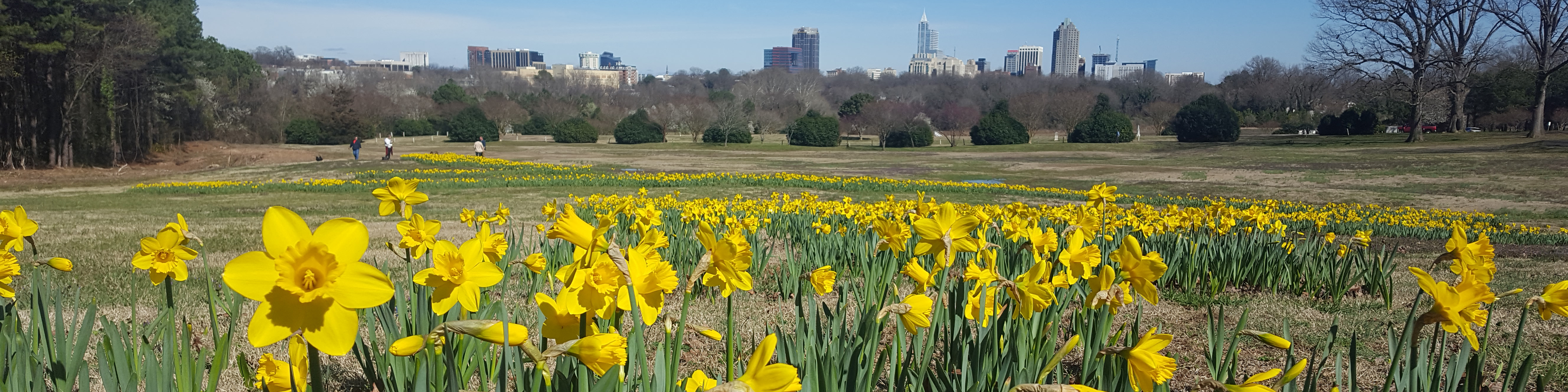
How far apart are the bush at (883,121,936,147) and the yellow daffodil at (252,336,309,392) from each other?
1775 inches

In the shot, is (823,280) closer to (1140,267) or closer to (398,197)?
(1140,267)

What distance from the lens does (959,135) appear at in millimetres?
54781

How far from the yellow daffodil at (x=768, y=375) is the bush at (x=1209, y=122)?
50466 millimetres

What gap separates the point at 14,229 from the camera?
204 cm

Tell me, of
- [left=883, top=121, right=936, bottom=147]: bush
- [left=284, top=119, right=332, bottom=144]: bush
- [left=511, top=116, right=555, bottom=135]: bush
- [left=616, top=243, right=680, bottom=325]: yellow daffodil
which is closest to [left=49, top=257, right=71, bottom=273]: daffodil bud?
[left=616, top=243, right=680, bottom=325]: yellow daffodil

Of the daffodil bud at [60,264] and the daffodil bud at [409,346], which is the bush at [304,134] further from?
the daffodil bud at [409,346]

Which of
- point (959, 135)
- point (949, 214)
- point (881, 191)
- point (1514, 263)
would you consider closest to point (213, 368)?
point (949, 214)

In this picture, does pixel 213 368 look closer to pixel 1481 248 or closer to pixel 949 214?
pixel 949 214

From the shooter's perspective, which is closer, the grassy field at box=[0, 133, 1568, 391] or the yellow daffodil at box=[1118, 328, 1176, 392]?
the yellow daffodil at box=[1118, 328, 1176, 392]

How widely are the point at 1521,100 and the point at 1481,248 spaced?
5454 centimetres

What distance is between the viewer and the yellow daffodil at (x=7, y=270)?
194 cm

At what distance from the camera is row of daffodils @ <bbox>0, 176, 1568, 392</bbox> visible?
1071 millimetres

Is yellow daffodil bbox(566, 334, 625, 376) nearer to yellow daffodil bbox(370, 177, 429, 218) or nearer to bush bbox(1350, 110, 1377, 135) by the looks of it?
yellow daffodil bbox(370, 177, 429, 218)

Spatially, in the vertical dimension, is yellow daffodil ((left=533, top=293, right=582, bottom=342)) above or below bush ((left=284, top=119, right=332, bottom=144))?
above
